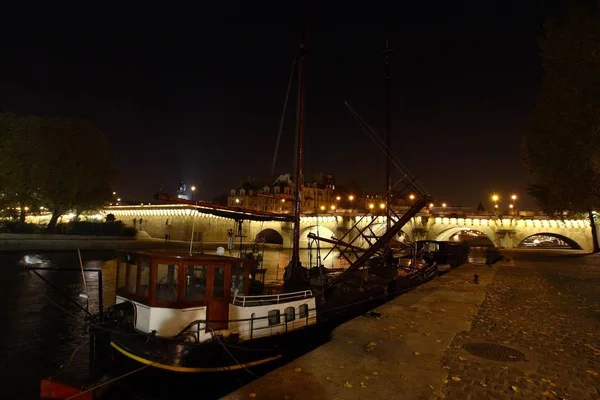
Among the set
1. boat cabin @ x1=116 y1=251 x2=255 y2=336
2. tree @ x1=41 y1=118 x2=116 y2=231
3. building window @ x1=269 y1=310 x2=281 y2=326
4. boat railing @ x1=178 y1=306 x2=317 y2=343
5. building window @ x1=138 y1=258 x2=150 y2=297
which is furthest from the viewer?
tree @ x1=41 y1=118 x2=116 y2=231

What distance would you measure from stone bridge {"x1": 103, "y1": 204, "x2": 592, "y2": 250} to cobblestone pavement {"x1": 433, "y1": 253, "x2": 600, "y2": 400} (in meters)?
28.7

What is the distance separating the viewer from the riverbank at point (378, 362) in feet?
20.2

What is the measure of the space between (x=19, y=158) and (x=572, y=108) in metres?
59.8

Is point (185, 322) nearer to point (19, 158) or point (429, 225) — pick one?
point (19, 158)

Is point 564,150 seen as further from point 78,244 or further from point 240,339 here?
point 78,244

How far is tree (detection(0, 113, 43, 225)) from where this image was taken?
48.0 meters

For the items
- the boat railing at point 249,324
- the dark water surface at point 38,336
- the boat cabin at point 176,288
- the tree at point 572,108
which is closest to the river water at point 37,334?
the dark water surface at point 38,336

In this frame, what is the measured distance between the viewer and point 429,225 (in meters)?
68.1

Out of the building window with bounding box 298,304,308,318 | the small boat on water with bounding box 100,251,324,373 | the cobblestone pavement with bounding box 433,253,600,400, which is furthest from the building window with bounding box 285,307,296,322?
the cobblestone pavement with bounding box 433,253,600,400

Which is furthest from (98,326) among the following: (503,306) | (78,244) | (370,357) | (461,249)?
(78,244)

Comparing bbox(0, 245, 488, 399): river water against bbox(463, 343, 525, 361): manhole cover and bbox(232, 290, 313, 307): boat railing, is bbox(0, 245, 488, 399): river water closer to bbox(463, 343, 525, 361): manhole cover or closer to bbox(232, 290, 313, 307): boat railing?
bbox(232, 290, 313, 307): boat railing

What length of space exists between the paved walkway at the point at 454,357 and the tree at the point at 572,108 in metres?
7.59

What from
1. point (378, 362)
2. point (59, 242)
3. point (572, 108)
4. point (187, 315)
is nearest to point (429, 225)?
point (572, 108)

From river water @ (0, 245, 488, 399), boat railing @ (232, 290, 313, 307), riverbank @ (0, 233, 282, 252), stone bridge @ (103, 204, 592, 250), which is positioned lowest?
river water @ (0, 245, 488, 399)
